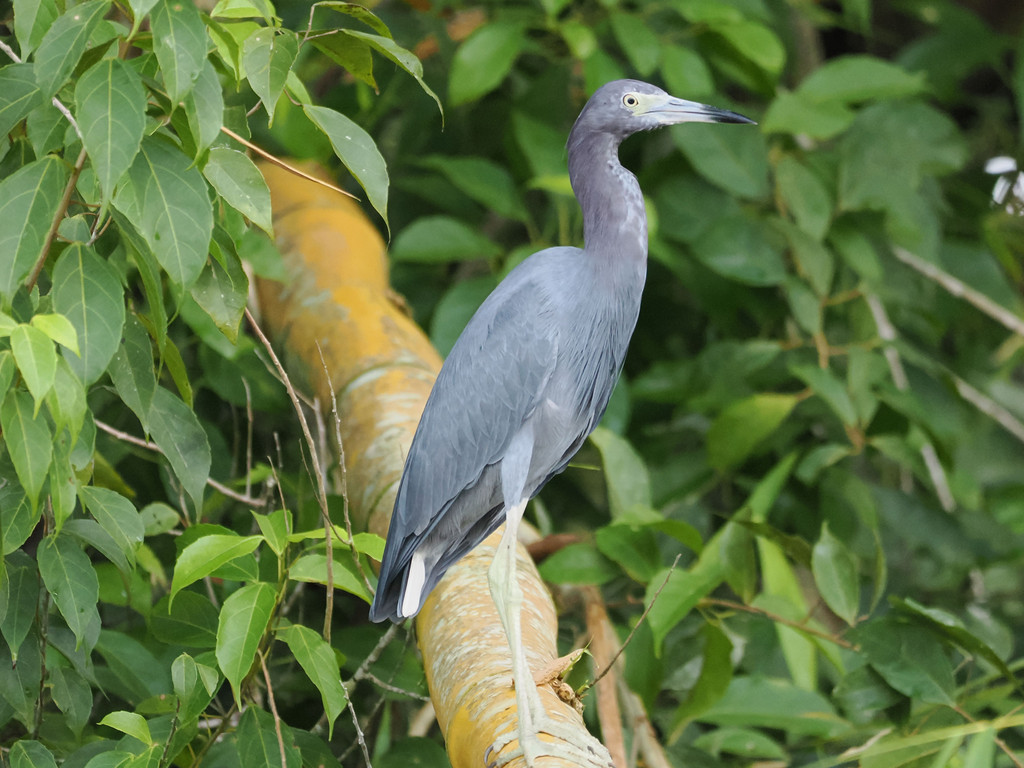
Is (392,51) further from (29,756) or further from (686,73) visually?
(686,73)

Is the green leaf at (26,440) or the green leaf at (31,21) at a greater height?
the green leaf at (31,21)

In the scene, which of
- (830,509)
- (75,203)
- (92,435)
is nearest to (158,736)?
(92,435)

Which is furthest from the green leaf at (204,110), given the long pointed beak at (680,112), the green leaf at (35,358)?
the long pointed beak at (680,112)

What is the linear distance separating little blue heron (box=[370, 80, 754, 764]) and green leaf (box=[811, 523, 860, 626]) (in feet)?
1.86

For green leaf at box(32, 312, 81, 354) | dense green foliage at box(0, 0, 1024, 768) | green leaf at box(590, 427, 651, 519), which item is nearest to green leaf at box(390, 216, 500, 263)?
dense green foliage at box(0, 0, 1024, 768)

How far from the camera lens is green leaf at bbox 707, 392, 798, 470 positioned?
2389mm

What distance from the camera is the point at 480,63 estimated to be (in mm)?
2541

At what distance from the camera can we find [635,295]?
1.54 meters

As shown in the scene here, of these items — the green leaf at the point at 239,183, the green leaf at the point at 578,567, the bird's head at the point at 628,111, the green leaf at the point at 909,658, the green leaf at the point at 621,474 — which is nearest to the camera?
the green leaf at the point at 239,183

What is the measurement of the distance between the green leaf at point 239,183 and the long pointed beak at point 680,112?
25.2 inches

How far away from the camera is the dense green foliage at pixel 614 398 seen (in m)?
1.10

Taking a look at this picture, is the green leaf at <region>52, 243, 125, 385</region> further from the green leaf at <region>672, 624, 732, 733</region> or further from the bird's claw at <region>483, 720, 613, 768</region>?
the green leaf at <region>672, 624, 732, 733</region>

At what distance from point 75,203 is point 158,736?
67 cm

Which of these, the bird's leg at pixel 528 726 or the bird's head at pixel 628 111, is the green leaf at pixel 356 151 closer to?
the bird's head at pixel 628 111
